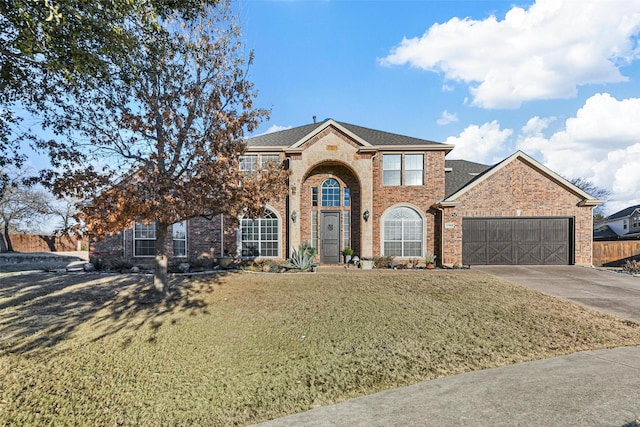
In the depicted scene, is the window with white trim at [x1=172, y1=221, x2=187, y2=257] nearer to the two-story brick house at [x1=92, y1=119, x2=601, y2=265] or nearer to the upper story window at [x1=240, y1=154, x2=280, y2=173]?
the two-story brick house at [x1=92, y1=119, x2=601, y2=265]

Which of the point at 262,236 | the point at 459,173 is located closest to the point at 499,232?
the point at 459,173

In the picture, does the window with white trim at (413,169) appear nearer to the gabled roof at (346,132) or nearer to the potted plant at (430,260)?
the gabled roof at (346,132)

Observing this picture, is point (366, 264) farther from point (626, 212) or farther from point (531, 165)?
point (626, 212)

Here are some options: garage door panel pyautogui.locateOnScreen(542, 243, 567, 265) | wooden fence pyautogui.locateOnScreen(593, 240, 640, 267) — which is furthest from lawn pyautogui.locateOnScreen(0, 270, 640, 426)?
wooden fence pyautogui.locateOnScreen(593, 240, 640, 267)

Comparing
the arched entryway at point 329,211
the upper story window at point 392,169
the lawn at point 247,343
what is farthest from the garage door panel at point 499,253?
the arched entryway at point 329,211

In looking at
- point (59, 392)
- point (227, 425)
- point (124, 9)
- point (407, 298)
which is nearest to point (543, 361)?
point (407, 298)

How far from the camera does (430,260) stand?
46.4 ft

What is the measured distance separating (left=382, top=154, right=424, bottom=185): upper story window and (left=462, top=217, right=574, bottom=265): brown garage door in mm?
3773

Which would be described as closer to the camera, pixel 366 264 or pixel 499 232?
pixel 366 264

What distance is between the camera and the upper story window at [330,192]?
603 inches

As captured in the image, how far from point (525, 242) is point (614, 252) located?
5.79m

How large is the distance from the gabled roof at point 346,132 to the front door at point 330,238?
12.5 ft

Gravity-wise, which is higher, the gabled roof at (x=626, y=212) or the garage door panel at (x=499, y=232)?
the gabled roof at (x=626, y=212)

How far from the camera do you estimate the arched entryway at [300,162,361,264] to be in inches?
599
